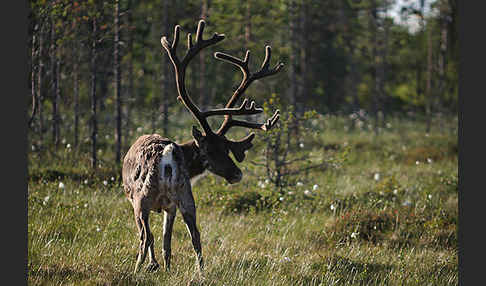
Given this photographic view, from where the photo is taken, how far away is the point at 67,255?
581 centimetres

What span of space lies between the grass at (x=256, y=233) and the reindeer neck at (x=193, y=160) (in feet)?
3.54

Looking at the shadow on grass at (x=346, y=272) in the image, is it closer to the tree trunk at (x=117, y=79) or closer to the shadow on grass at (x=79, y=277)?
the shadow on grass at (x=79, y=277)

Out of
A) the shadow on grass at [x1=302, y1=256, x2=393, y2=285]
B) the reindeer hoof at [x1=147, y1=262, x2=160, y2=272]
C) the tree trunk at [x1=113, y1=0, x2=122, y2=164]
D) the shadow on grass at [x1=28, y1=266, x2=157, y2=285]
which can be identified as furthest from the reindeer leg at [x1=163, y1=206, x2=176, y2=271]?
the tree trunk at [x1=113, y1=0, x2=122, y2=164]

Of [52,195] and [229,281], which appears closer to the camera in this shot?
[229,281]

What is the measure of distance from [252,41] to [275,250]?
32.2ft

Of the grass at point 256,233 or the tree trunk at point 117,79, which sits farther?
the tree trunk at point 117,79

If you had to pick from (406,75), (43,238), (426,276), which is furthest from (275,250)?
(406,75)

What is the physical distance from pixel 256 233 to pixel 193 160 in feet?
8.40

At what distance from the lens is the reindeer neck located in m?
5.21

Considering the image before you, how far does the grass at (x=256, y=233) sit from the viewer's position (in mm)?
5598

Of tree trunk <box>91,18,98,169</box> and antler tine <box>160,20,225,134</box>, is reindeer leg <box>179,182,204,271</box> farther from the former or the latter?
tree trunk <box>91,18,98,169</box>

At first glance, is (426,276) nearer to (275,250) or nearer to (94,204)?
(275,250)

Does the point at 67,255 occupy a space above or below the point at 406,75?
below

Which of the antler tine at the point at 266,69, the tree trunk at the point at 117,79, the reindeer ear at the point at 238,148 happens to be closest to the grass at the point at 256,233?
the tree trunk at the point at 117,79
